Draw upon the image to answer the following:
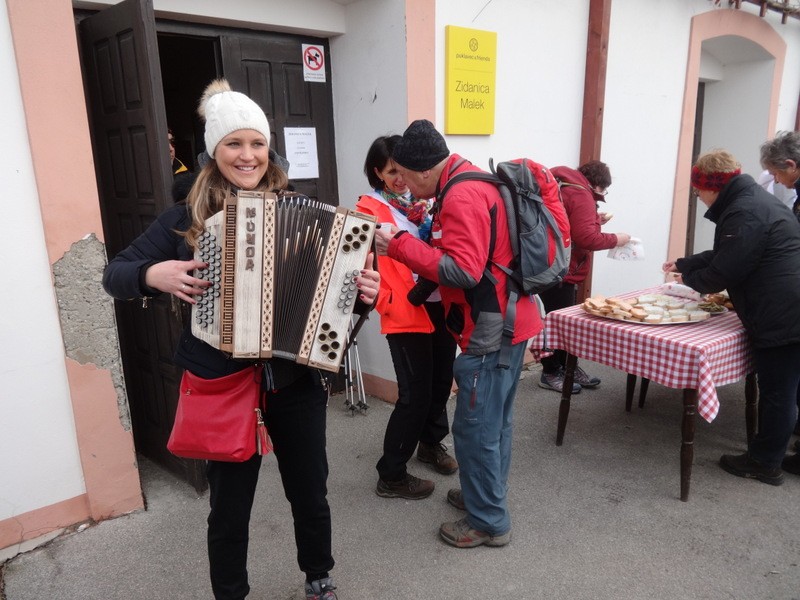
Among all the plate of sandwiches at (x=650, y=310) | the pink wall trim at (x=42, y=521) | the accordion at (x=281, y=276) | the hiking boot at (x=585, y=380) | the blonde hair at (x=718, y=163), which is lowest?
the hiking boot at (x=585, y=380)

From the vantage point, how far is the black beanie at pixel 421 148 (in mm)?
2318

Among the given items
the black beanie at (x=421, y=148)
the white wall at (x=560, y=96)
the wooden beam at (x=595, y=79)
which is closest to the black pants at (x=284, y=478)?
the black beanie at (x=421, y=148)

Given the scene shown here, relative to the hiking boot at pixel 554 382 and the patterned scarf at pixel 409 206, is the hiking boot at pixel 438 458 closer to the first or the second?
the patterned scarf at pixel 409 206

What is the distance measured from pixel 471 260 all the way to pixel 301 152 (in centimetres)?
219

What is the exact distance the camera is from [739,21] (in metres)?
6.44

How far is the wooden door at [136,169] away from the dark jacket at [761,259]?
→ 108 inches

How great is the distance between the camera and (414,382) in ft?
9.30

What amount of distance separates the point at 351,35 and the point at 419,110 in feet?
2.37

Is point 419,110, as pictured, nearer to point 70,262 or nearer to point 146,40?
point 146,40

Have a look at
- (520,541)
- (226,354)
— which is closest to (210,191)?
(226,354)

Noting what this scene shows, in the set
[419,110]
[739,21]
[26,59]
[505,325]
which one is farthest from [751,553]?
[739,21]

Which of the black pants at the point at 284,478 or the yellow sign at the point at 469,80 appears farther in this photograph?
the yellow sign at the point at 469,80

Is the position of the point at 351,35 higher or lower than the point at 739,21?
lower

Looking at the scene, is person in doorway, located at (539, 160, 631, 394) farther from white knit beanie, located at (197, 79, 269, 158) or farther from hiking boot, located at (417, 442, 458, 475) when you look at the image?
white knit beanie, located at (197, 79, 269, 158)
